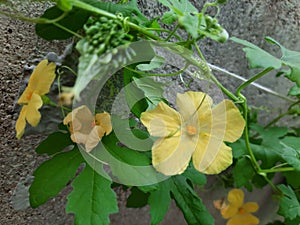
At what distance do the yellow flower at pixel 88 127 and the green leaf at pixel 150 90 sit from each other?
7cm

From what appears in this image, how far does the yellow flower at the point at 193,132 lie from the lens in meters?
0.64

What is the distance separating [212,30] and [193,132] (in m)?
0.17

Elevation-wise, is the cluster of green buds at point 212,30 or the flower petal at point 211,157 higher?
the cluster of green buds at point 212,30

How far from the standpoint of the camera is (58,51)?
0.81m

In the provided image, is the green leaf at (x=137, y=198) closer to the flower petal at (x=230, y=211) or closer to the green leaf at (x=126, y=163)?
the green leaf at (x=126, y=163)

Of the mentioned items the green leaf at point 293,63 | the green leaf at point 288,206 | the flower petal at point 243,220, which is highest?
the green leaf at point 293,63

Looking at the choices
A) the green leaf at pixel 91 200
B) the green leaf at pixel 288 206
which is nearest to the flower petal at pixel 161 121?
the green leaf at pixel 91 200

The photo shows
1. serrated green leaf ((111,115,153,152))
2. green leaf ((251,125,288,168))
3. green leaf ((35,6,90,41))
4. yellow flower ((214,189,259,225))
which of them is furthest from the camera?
Result: yellow flower ((214,189,259,225))

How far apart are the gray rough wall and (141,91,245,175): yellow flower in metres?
0.27

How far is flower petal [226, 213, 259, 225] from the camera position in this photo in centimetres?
110

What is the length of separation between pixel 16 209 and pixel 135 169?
31 cm

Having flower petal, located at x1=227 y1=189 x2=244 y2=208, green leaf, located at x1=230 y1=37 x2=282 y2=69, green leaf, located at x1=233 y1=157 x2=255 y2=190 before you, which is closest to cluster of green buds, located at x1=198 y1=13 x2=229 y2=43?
green leaf, located at x1=230 y1=37 x2=282 y2=69

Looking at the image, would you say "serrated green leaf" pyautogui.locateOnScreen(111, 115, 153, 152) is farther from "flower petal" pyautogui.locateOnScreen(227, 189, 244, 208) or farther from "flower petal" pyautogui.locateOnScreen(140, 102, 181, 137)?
"flower petal" pyautogui.locateOnScreen(227, 189, 244, 208)

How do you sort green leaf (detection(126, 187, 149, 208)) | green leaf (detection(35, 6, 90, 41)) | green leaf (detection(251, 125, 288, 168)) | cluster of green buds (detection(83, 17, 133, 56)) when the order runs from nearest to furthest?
cluster of green buds (detection(83, 17, 133, 56)) < green leaf (detection(35, 6, 90, 41)) < green leaf (detection(126, 187, 149, 208)) < green leaf (detection(251, 125, 288, 168))
